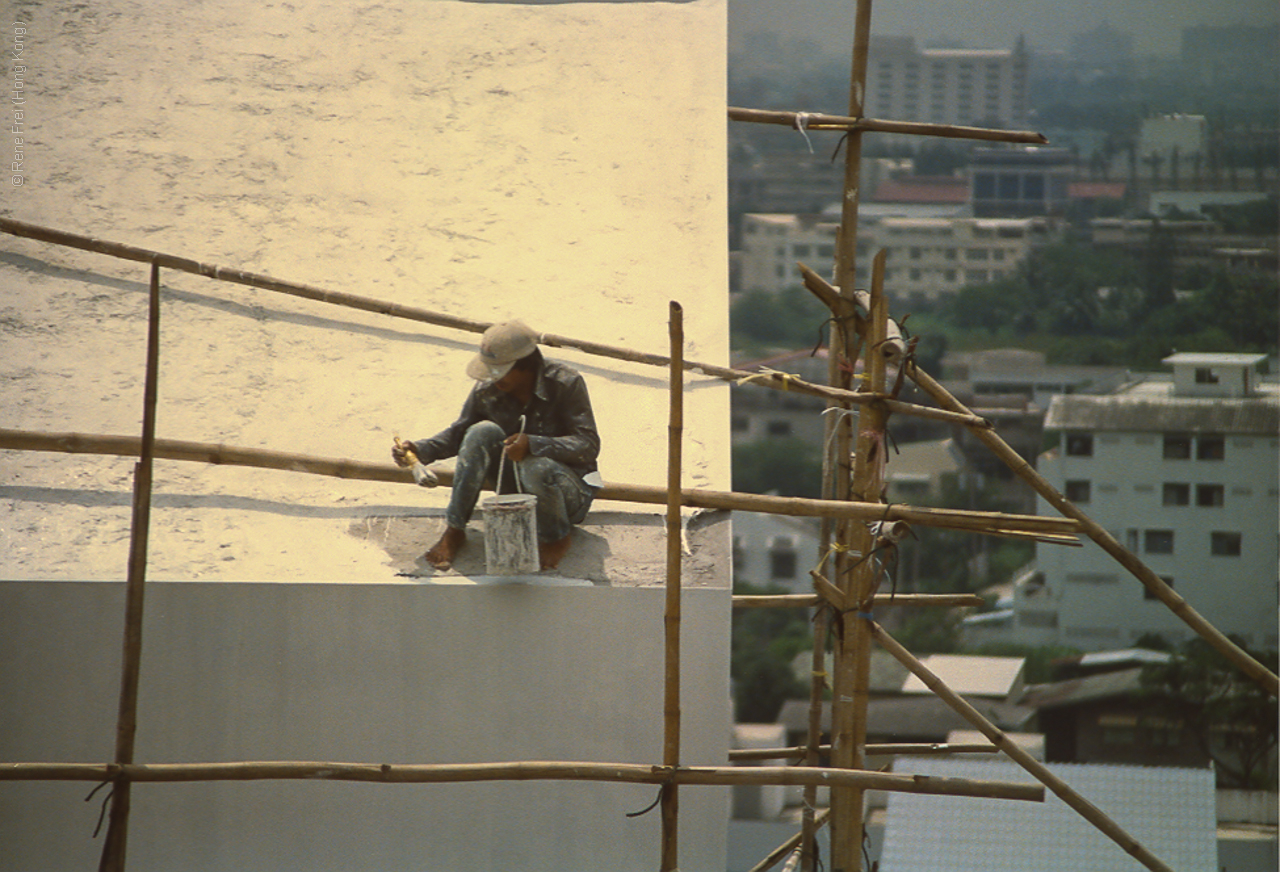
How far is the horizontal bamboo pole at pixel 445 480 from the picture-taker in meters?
5.13

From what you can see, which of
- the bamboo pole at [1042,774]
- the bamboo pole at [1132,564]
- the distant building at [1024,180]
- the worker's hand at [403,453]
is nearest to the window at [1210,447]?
the distant building at [1024,180]

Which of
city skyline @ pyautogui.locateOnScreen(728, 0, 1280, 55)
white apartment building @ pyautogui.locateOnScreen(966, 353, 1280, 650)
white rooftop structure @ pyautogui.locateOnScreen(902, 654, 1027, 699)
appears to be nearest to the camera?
white rooftop structure @ pyautogui.locateOnScreen(902, 654, 1027, 699)

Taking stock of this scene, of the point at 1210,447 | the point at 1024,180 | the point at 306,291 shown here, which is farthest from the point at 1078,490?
the point at 306,291

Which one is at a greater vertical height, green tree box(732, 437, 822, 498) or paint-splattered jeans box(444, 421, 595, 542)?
green tree box(732, 437, 822, 498)

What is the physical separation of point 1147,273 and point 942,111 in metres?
7.78

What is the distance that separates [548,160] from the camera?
7.41m

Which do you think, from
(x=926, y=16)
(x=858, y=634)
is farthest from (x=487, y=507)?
(x=926, y=16)

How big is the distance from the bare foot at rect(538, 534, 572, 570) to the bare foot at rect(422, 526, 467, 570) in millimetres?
306

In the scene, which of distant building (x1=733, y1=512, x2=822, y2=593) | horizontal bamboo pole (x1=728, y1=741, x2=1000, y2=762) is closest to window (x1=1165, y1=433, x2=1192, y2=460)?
distant building (x1=733, y1=512, x2=822, y2=593)

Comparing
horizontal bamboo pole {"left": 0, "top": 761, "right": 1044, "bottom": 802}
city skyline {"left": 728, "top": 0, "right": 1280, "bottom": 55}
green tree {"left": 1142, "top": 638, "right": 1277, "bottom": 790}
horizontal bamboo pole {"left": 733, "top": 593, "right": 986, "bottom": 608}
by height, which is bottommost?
green tree {"left": 1142, "top": 638, "right": 1277, "bottom": 790}

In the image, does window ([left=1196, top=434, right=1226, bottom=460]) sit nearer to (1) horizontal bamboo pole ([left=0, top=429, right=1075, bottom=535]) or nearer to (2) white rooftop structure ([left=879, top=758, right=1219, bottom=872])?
(2) white rooftop structure ([left=879, top=758, right=1219, bottom=872])

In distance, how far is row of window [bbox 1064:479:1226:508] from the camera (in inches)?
1206

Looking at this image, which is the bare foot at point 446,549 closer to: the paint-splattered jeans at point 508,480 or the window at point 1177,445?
the paint-splattered jeans at point 508,480

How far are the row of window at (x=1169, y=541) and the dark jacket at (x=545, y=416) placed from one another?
27099 mm
